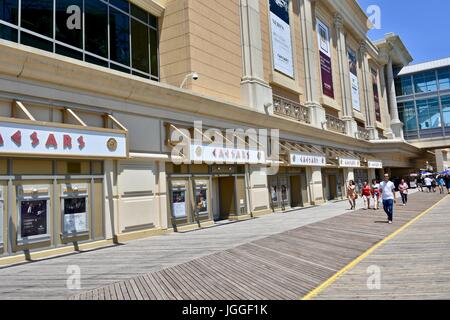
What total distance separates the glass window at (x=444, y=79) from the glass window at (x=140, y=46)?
169 feet

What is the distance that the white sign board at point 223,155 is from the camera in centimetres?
1390

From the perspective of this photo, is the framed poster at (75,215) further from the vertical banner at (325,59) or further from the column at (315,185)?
the vertical banner at (325,59)

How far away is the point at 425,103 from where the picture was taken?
180ft

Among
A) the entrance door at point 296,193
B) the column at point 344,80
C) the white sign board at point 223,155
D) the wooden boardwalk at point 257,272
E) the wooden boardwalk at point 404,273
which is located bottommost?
the wooden boardwalk at point 404,273

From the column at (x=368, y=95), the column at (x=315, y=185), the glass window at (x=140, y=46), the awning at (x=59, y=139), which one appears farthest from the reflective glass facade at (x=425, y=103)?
the awning at (x=59, y=139)

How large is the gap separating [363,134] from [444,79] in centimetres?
2608

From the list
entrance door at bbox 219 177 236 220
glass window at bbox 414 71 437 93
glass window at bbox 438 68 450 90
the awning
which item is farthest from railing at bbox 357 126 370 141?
the awning

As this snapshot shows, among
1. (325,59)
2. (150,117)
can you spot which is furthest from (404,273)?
(325,59)

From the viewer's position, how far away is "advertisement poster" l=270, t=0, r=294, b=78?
21938mm

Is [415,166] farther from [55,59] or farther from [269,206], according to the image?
[55,59]

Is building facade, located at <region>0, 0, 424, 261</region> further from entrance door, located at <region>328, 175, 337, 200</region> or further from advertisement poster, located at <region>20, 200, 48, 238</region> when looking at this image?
Result: entrance door, located at <region>328, 175, 337, 200</region>

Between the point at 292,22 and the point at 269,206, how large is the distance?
1290cm

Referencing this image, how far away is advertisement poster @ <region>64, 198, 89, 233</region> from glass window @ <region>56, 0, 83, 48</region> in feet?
17.9

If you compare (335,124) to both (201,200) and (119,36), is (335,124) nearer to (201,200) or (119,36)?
(201,200)
